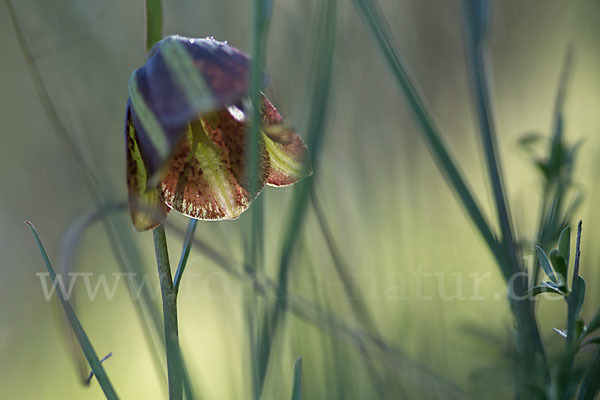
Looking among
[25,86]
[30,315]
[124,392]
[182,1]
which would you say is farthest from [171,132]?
[25,86]

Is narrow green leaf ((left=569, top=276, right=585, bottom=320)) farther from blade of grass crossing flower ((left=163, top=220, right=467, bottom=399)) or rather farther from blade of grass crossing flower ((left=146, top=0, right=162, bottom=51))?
blade of grass crossing flower ((left=146, top=0, right=162, bottom=51))

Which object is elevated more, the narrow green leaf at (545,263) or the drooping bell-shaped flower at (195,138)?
the drooping bell-shaped flower at (195,138)

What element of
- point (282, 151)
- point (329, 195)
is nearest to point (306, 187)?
point (282, 151)

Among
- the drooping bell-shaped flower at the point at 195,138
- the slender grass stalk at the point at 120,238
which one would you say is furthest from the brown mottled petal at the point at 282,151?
A: the slender grass stalk at the point at 120,238

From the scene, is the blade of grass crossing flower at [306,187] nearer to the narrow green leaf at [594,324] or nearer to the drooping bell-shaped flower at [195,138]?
the drooping bell-shaped flower at [195,138]

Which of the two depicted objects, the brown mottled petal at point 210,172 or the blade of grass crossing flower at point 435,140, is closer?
the blade of grass crossing flower at point 435,140
